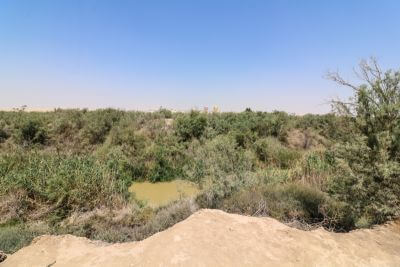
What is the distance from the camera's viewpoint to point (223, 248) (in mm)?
5113

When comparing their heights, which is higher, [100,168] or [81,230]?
[100,168]

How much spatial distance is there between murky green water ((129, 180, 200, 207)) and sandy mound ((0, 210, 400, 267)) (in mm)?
4998

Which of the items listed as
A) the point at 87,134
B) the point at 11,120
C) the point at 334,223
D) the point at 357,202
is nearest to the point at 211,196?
the point at 334,223

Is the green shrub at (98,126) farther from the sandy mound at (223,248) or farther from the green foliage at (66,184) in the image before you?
the sandy mound at (223,248)

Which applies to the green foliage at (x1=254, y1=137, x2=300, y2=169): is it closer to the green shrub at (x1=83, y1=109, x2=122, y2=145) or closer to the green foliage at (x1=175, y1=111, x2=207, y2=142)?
the green foliage at (x1=175, y1=111, x2=207, y2=142)

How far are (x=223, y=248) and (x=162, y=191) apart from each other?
30.6 ft

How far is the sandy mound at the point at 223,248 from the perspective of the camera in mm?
4949

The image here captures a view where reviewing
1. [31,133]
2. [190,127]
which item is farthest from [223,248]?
[31,133]

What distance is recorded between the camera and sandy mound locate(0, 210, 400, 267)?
4.95 m

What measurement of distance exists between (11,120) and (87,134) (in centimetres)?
721

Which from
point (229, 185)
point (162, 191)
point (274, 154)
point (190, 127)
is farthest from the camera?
point (190, 127)

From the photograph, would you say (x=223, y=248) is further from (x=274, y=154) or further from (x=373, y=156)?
(x=274, y=154)

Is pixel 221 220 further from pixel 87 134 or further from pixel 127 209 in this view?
pixel 87 134

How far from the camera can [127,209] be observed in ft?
33.6
